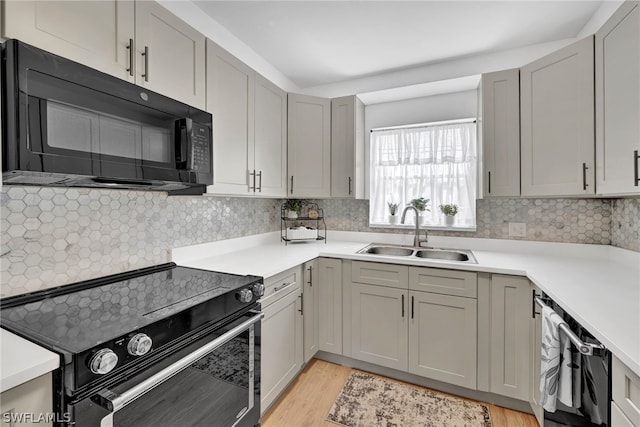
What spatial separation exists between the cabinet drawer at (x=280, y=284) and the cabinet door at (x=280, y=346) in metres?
0.04

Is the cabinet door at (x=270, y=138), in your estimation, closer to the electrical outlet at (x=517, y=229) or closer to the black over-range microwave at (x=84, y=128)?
the black over-range microwave at (x=84, y=128)

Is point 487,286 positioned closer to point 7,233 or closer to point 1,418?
point 1,418

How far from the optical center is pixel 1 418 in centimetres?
69

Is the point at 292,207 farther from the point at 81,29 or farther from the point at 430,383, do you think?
the point at 81,29

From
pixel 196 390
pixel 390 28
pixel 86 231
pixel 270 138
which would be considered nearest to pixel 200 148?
pixel 86 231

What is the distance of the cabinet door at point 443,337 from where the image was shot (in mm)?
1893

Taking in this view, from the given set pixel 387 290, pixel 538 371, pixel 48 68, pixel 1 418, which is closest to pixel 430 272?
pixel 387 290

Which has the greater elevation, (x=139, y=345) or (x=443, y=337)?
(x=139, y=345)

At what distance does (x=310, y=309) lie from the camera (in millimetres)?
2229

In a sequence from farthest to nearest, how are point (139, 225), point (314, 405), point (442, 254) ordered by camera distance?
point (442, 254) → point (314, 405) → point (139, 225)

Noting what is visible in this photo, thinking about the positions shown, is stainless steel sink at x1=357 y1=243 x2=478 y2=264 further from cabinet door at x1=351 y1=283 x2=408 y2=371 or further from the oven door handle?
the oven door handle

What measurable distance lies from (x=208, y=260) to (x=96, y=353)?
46.9 inches

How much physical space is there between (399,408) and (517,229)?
162cm

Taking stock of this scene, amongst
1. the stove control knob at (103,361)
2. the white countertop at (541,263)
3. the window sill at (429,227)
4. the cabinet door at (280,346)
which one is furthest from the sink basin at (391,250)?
the stove control knob at (103,361)
